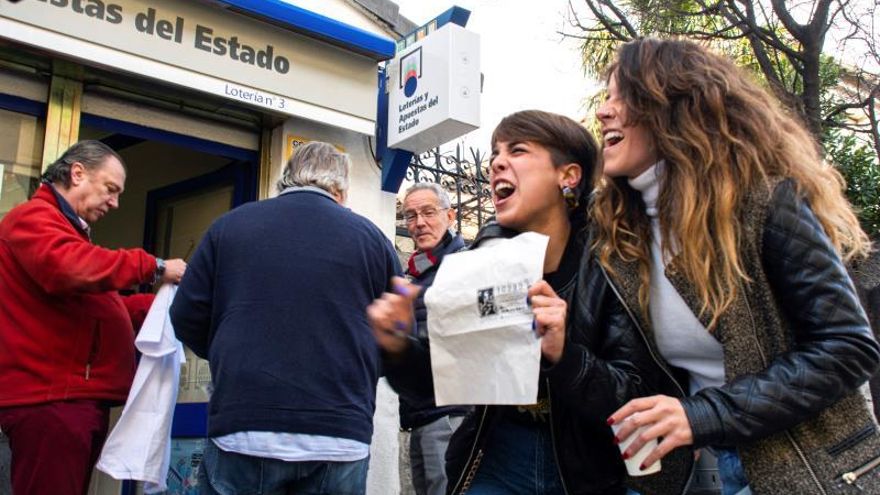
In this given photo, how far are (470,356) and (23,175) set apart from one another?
3598 mm

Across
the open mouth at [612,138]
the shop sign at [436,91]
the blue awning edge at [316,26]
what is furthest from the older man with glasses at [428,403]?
the open mouth at [612,138]

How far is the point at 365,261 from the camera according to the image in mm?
3012

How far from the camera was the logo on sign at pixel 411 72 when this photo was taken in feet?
17.5

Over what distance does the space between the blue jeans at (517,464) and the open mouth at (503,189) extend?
2.20ft

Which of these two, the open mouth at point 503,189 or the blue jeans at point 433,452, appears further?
the blue jeans at point 433,452

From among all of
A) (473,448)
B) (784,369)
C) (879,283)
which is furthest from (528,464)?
(879,283)

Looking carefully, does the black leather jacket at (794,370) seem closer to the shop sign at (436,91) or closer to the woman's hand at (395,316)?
the woman's hand at (395,316)

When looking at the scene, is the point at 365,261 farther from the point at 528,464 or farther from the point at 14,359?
the point at 14,359

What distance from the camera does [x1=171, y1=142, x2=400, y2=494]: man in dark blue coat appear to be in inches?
108

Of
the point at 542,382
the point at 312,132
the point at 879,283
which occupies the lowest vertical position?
the point at 542,382

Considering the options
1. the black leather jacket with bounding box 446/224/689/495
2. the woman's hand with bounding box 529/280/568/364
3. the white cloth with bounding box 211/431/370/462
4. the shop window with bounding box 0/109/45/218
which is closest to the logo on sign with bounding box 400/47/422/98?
the shop window with bounding box 0/109/45/218

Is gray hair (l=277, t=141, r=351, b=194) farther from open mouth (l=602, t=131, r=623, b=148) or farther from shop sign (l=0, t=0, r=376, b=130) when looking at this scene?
shop sign (l=0, t=0, r=376, b=130)

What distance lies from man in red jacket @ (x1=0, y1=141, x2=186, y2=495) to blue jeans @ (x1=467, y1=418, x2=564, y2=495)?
1981 millimetres

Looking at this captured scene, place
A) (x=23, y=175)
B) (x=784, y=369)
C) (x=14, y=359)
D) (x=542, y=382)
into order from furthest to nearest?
(x=23, y=175)
(x=14, y=359)
(x=542, y=382)
(x=784, y=369)
